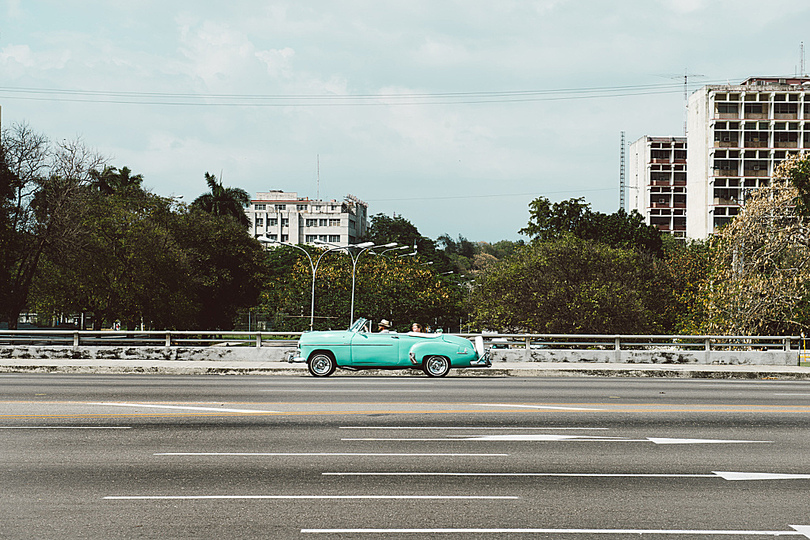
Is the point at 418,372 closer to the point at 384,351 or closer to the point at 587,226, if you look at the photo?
the point at 384,351

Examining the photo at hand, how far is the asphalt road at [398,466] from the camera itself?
6539 millimetres

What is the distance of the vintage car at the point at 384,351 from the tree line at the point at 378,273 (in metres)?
18.3

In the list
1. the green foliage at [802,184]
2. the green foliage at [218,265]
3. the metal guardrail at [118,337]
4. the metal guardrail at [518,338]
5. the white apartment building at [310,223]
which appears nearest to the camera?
the metal guardrail at [118,337]

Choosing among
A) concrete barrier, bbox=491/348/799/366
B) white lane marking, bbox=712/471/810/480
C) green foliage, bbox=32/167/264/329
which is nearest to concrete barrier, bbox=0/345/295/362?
concrete barrier, bbox=491/348/799/366

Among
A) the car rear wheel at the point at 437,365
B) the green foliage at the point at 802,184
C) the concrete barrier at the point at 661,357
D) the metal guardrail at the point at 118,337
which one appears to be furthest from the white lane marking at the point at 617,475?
the green foliage at the point at 802,184

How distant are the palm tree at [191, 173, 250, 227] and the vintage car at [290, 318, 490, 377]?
71058 mm

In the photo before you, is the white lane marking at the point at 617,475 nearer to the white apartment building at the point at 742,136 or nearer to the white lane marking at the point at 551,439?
the white lane marking at the point at 551,439

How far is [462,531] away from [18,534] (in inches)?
126

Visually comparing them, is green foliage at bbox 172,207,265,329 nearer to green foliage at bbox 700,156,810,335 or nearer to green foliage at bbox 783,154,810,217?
green foliage at bbox 700,156,810,335

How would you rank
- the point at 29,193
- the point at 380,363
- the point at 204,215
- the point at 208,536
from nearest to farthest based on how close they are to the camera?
the point at 208,536
the point at 380,363
the point at 29,193
the point at 204,215

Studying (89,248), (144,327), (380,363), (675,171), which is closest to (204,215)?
(144,327)

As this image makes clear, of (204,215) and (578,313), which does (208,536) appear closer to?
(578,313)

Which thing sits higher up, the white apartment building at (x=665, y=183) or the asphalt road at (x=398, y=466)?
the white apartment building at (x=665, y=183)

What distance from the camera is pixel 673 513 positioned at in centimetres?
693
